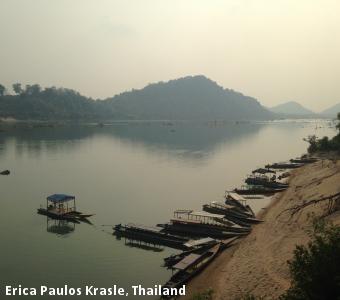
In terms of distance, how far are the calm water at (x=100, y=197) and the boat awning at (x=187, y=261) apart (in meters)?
1.77

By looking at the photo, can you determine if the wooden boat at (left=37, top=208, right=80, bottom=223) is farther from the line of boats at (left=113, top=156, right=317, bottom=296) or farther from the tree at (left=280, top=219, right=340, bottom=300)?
Answer: the tree at (left=280, top=219, right=340, bottom=300)

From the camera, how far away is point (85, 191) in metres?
59.2

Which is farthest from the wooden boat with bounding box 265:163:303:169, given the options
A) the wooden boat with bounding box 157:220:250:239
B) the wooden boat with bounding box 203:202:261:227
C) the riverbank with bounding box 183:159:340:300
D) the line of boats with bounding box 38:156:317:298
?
the wooden boat with bounding box 157:220:250:239

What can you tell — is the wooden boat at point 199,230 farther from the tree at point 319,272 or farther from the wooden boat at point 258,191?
the tree at point 319,272

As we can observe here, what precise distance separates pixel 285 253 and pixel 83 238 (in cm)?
1946

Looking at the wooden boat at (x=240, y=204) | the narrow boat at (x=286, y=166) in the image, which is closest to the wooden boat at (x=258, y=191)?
the wooden boat at (x=240, y=204)

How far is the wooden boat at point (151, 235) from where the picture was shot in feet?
117

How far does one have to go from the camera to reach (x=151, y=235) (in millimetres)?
36844

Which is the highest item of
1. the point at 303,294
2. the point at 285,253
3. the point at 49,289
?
the point at 303,294

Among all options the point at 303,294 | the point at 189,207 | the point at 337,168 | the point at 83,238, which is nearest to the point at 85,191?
the point at 189,207

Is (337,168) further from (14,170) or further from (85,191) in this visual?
(14,170)

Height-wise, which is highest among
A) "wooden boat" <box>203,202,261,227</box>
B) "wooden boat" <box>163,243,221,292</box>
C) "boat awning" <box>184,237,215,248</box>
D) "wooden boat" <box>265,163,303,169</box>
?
"wooden boat" <box>265,163,303,169</box>

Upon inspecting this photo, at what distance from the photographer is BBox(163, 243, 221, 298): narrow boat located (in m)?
27.5

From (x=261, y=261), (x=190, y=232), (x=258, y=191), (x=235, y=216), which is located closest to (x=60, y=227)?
(x=190, y=232)
